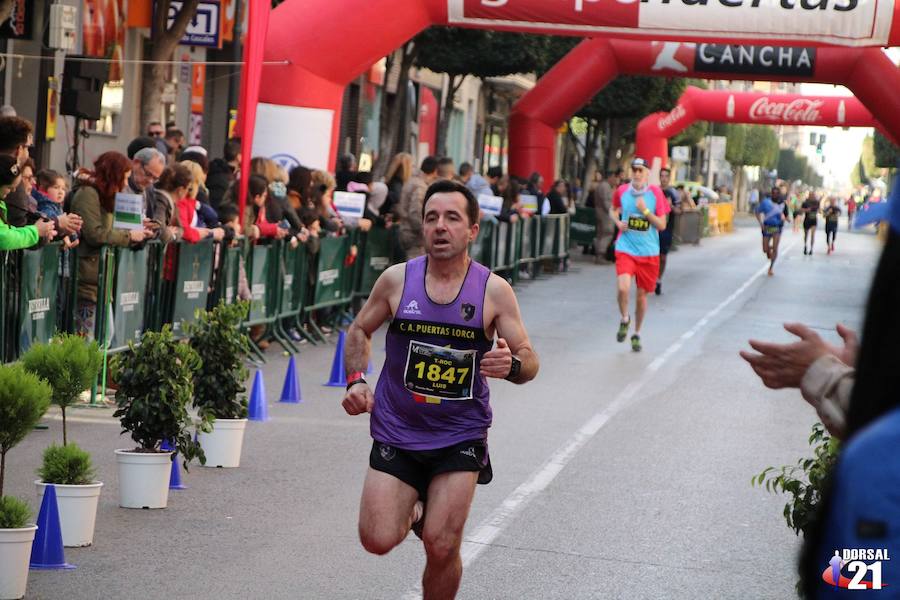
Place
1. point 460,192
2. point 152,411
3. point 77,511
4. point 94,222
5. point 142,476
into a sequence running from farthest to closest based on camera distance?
point 94,222
point 142,476
point 152,411
point 77,511
point 460,192

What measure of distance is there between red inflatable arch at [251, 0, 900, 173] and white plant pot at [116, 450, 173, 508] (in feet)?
34.5

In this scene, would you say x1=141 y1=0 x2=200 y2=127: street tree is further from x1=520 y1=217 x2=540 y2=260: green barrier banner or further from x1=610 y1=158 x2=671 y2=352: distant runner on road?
Result: x1=520 y1=217 x2=540 y2=260: green barrier banner

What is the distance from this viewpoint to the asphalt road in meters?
6.75

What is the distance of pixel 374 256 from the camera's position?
60.2 ft

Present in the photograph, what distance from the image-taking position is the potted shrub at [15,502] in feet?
19.5

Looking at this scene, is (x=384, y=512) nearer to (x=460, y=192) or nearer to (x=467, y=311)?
(x=467, y=311)

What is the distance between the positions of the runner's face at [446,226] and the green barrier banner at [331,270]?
34.5ft

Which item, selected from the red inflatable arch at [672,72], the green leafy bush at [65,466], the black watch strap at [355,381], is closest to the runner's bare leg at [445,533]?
the black watch strap at [355,381]

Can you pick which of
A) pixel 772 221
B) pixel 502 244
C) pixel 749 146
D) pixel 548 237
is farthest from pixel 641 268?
pixel 749 146

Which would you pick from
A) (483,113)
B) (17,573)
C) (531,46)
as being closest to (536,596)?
(17,573)

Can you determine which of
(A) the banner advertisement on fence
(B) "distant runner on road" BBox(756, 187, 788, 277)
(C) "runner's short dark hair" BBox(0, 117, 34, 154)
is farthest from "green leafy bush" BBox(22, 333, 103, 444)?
(B) "distant runner on road" BBox(756, 187, 788, 277)

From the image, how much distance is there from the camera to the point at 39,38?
21.4 m

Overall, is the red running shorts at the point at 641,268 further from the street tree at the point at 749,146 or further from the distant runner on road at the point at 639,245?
the street tree at the point at 749,146

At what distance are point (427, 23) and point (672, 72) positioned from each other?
924 centimetres
